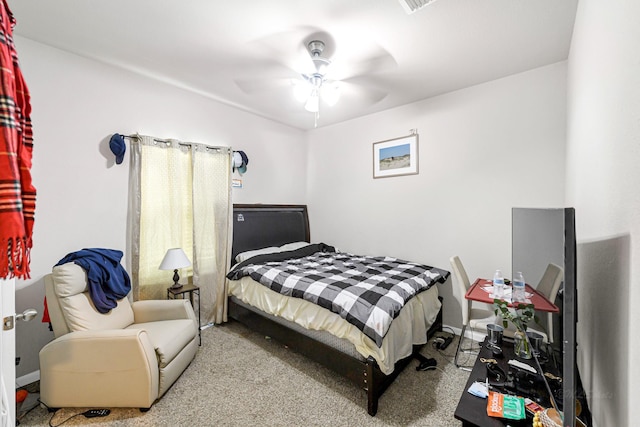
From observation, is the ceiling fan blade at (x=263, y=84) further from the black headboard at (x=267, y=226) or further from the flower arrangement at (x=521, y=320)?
the flower arrangement at (x=521, y=320)

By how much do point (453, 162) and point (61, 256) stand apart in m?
3.98

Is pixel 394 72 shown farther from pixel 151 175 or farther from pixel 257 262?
pixel 151 175

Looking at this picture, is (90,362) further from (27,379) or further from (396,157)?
(396,157)

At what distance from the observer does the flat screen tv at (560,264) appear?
0.83 metres

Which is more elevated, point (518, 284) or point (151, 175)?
point (151, 175)

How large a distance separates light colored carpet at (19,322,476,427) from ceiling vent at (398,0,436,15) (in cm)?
A: 273

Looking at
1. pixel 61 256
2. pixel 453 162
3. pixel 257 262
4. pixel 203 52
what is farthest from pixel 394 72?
pixel 61 256

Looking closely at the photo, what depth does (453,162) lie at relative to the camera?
3.11m

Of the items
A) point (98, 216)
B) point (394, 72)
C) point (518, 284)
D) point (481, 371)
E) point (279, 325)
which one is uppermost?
point (394, 72)

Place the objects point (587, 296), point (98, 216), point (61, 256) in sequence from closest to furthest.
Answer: point (587, 296), point (61, 256), point (98, 216)

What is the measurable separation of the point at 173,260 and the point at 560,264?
2893 millimetres

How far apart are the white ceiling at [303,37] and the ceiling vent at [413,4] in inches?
3.4

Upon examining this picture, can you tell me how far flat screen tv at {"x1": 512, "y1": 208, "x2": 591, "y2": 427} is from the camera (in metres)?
0.83

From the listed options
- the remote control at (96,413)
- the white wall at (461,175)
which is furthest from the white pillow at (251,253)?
the remote control at (96,413)
